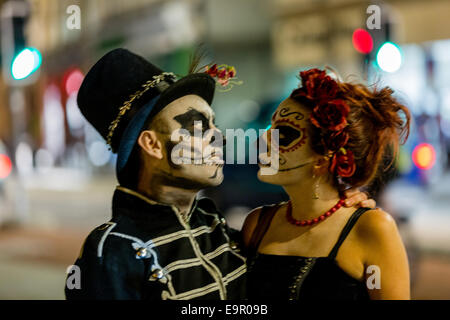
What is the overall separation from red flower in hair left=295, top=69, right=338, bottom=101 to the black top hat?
0.91 ft

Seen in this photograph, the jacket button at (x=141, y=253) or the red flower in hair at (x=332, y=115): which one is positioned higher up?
the red flower in hair at (x=332, y=115)

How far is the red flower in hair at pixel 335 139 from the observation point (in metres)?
1.48

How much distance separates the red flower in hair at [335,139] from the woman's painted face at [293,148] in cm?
5

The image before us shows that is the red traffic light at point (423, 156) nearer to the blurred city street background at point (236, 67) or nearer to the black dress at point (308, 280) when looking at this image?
the blurred city street background at point (236, 67)

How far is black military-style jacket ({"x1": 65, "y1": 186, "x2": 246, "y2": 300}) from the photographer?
55.1 inches

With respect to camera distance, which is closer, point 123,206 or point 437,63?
point 123,206

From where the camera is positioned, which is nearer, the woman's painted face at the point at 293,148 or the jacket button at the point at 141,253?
the jacket button at the point at 141,253

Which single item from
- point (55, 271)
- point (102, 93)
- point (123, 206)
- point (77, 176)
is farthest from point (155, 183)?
point (77, 176)

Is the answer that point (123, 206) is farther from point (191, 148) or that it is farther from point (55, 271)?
point (55, 271)

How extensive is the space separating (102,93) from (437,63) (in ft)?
40.4

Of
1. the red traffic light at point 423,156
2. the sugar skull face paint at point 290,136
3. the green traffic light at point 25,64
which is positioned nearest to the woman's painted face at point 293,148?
the sugar skull face paint at point 290,136
